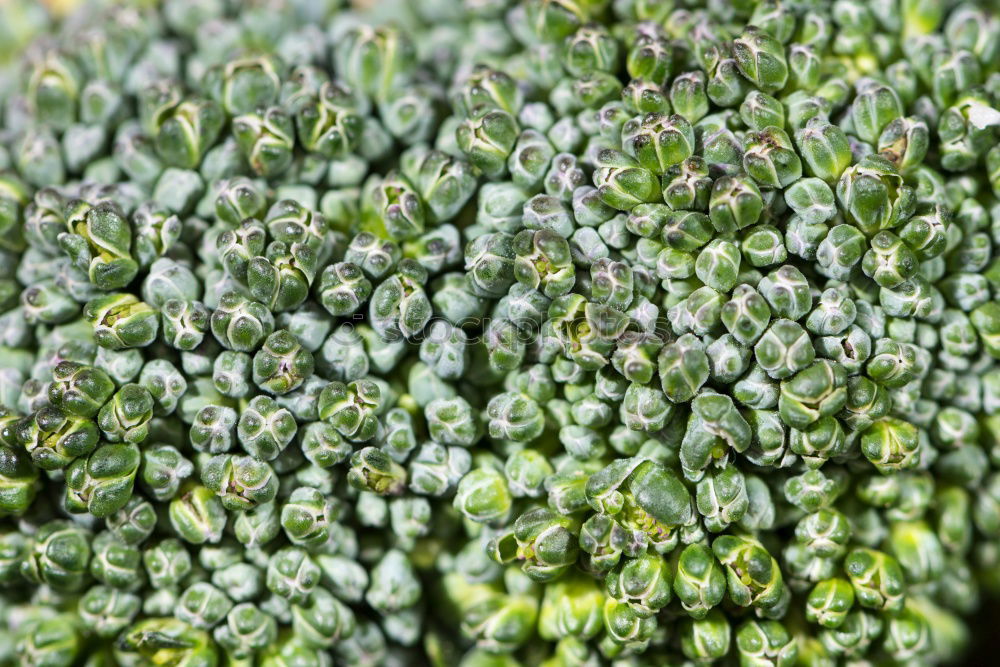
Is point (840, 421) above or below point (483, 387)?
above

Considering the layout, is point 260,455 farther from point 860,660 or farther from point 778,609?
point 860,660

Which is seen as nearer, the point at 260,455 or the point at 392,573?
the point at 260,455

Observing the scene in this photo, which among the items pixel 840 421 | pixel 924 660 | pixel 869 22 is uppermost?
pixel 869 22

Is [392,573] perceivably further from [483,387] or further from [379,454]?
[483,387]

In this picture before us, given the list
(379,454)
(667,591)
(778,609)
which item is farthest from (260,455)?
(778,609)

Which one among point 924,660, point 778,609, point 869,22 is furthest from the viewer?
point 924,660

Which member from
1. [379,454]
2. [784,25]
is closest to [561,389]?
[379,454]

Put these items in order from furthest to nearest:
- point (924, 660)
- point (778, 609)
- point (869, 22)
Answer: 1. point (924, 660)
2. point (869, 22)
3. point (778, 609)
